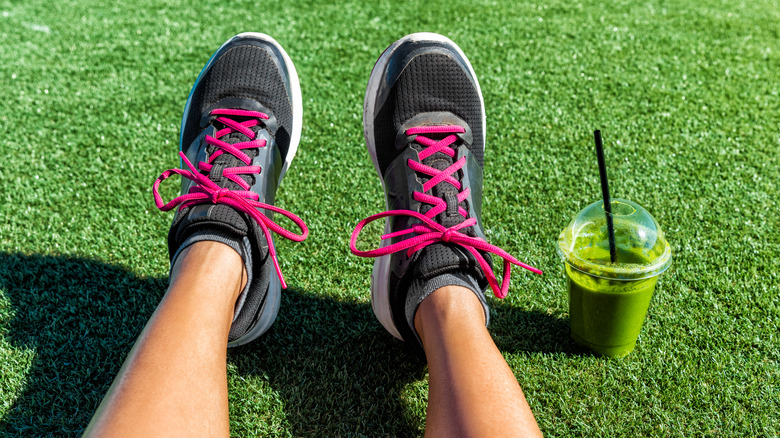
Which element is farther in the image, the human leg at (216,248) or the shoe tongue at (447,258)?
the shoe tongue at (447,258)

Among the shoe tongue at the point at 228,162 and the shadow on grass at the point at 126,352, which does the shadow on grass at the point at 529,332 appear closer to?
the shadow on grass at the point at 126,352

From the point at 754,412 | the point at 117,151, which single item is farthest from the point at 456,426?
the point at 117,151

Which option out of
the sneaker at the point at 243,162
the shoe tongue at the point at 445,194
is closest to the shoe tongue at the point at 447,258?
the shoe tongue at the point at 445,194

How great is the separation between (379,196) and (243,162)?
0.51m

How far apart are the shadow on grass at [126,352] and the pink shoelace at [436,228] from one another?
28 centimetres

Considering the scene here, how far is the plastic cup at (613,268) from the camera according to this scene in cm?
129

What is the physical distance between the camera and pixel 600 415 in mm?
1310

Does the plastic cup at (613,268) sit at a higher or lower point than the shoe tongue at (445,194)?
lower

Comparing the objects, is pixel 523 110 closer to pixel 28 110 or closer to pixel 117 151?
pixel 117 151

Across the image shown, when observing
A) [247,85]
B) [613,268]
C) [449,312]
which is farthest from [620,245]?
[247,85]

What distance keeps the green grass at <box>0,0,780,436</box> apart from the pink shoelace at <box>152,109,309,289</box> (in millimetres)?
269

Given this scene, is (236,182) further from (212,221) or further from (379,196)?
(379,196)

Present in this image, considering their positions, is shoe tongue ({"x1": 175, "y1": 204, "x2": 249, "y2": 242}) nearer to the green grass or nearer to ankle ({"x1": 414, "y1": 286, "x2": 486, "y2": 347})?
the green grass

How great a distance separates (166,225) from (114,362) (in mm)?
511
